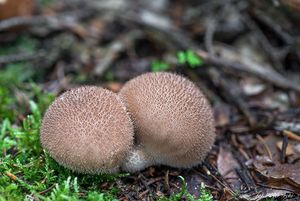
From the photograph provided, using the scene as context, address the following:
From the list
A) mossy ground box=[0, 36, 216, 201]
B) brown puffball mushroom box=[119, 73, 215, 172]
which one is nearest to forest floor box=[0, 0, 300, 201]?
mossy ground box=[0, 36, 216, 201]

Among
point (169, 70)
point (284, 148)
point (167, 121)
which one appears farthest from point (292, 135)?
point (169, 70)

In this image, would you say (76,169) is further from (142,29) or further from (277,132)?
(142,29)

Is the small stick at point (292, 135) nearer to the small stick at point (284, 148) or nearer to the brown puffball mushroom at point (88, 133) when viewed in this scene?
the small stick at point (284, 148)

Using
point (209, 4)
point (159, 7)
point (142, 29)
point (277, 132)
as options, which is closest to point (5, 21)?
point (142, 29)

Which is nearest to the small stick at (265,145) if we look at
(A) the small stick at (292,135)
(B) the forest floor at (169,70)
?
(B) the forest floor at (169,70)

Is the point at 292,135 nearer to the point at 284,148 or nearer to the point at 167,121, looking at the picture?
the point at 284,148

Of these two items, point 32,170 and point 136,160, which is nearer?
point 32,170

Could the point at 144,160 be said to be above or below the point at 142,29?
below
